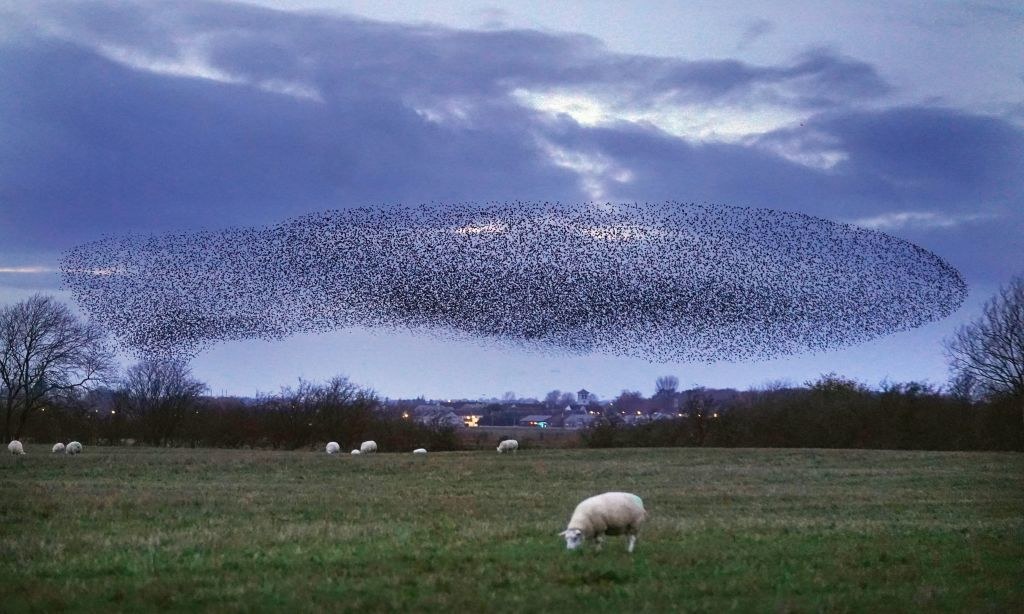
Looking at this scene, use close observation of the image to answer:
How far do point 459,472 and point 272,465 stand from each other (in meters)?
9.20

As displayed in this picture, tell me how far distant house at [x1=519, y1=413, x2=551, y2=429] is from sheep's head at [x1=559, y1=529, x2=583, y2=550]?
123m

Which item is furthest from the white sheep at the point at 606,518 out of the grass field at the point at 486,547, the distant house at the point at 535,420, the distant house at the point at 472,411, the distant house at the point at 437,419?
the distant house at the point at 535,420

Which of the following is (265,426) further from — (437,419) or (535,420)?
(535,420)

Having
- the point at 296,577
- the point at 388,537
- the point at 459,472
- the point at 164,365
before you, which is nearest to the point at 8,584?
the point at 296,577

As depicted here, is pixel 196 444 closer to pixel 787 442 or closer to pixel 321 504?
pixel 787 442

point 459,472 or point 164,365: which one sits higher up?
point 164,365

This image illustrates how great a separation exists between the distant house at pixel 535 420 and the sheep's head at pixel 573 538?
123087mm

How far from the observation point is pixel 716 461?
51250mm

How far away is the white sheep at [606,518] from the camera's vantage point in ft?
53.8

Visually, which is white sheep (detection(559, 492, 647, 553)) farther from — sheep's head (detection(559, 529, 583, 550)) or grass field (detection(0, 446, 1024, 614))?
grass field (detection(0, 446, 1024, 614))

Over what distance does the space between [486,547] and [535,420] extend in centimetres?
13619

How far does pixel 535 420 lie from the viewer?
152 meters

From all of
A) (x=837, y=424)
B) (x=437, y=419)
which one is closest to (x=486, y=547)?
(x=837, y=424)

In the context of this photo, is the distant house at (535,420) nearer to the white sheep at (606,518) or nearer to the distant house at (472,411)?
the distant house at (472,411)
